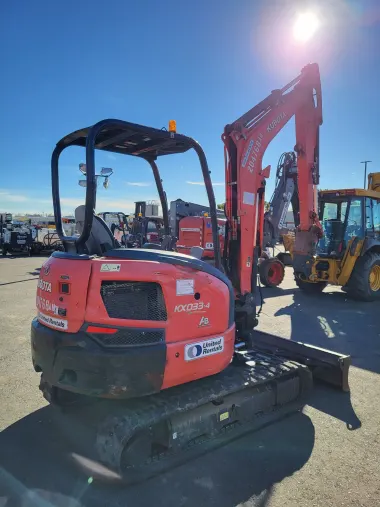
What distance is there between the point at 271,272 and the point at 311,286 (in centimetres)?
134

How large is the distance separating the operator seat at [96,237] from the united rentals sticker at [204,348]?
112cm

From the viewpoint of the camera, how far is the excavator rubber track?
2.87 metres

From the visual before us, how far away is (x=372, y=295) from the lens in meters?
Answer: 9.96

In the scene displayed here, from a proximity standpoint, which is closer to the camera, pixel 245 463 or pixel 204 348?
pixel 245 463

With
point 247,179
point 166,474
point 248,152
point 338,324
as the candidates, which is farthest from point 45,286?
point 338,324

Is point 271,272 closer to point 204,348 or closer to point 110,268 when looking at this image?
point 204,348

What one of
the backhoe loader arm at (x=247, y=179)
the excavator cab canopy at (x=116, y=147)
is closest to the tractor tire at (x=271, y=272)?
the backhoe loader arm at (x=247, y=179)

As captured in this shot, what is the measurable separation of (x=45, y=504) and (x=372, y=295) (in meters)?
9.17

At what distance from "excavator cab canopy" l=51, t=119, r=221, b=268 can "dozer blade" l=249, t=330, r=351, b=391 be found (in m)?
1.73

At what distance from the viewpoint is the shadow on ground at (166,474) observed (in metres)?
2.72

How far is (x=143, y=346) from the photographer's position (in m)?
2.96

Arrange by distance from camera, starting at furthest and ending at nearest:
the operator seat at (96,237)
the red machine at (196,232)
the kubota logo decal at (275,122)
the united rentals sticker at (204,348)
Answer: the red machine at (196,232) < the kubota logo decal at (275,122) < the operator seat at (96,237) < the united rentals sticker at (204,348)

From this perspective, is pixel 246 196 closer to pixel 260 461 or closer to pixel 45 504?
pixel 260 461

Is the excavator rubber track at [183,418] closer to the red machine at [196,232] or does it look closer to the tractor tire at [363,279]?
the tractor tire at [363,279]
